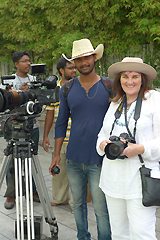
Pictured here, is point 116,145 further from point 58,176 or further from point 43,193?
point 58,176

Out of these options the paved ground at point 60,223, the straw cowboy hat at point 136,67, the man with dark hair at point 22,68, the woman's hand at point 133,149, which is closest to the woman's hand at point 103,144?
the woman's hand at point 133,149

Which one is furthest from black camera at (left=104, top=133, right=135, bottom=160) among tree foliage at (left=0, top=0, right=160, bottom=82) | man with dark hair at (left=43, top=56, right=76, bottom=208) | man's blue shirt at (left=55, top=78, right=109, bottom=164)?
tree foliage at (left=0, top=0, right=160, bottom=82)

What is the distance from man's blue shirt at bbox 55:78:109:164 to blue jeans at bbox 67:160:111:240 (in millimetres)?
76

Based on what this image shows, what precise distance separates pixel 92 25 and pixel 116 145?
4.14m

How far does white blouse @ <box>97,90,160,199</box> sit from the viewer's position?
7.97 ft

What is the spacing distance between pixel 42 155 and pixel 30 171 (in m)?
3.61

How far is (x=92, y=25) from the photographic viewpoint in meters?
6.17

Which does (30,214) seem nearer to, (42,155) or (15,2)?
(42,155)

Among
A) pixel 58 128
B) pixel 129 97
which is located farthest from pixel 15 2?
pixel 129 97

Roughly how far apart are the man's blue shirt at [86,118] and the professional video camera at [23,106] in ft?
0.57

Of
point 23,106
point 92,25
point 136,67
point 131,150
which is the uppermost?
point 92,25

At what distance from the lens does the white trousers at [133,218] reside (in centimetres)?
247

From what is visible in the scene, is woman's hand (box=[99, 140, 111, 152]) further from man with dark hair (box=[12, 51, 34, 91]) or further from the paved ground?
man with dark hair (box=[12, 51, 34, 91])

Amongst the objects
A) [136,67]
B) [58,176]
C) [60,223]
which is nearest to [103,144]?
Result: [136,67]
